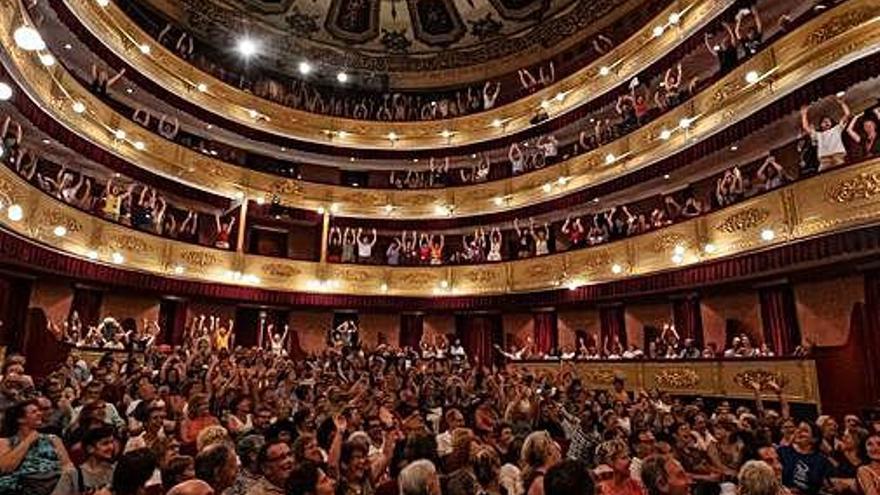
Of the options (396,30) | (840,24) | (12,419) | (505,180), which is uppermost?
(396,30)

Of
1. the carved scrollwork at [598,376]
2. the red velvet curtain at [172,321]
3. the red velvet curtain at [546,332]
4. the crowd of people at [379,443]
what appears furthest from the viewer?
the red velvet curtain at [546,332]

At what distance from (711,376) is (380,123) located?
42.3ft

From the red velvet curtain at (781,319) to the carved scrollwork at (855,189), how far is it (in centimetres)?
258

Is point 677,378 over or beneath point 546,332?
beneath

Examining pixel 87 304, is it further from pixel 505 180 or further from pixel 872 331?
pixel 872 331

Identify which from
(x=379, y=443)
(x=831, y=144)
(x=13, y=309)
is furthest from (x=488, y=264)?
(x=379, y=443)

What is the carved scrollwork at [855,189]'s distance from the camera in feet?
25.1

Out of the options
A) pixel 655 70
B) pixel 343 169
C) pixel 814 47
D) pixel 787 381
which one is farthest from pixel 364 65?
pixel 787 381

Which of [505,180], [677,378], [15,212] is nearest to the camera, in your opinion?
[15,212]

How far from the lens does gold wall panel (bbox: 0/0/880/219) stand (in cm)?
839

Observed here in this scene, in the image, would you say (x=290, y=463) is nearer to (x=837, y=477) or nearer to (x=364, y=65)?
(x=837, y=477)

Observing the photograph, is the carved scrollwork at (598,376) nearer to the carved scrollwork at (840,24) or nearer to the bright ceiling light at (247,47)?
the carved scrollwork at (840,24)

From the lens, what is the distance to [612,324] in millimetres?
13891

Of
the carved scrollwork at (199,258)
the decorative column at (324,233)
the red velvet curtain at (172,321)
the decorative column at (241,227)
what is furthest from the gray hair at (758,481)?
the decorative column at (324,233)
